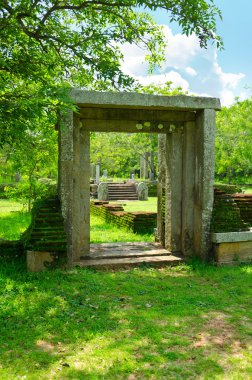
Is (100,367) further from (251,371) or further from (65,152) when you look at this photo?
(65,152)

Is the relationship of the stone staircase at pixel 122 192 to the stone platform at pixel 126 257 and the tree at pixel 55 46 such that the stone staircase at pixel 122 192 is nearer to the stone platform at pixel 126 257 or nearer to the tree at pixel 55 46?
the tree at pixel 55 46

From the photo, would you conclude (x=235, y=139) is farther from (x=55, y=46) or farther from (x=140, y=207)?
(x=55, y=46)

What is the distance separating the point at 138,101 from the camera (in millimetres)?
7219

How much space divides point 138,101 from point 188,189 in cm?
221

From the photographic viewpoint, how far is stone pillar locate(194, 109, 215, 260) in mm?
7684

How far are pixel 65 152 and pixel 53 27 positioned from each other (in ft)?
14.7

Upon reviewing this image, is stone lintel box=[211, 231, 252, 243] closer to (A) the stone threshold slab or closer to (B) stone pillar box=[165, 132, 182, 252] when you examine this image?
(B) stone pillar box=[165, 132, 182, 252]

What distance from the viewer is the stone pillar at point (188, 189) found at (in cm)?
810

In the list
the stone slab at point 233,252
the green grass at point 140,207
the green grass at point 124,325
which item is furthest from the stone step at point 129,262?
the green grass at point 140,207

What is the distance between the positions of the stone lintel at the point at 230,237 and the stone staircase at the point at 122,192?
18506 mm

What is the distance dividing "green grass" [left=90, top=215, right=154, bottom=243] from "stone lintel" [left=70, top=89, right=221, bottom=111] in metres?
4.21

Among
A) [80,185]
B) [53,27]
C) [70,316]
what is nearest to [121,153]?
[53,27]

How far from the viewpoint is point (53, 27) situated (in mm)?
9758

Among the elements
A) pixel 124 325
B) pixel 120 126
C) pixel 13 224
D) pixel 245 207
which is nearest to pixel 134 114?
pixel 120 126
